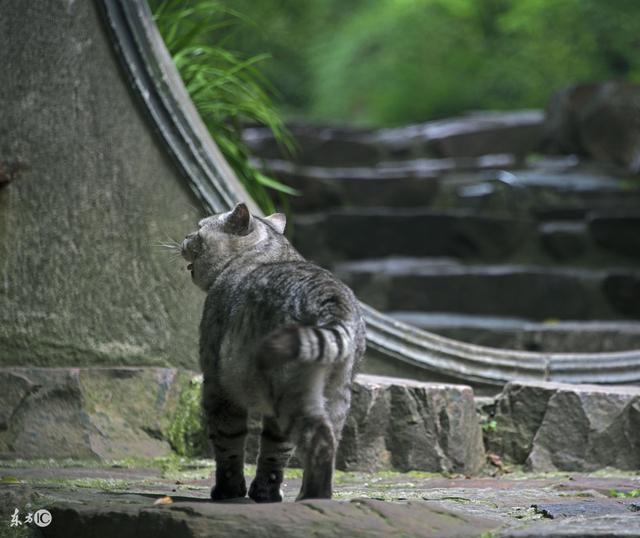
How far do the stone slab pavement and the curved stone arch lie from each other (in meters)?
0.91

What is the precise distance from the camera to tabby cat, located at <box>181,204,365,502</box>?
2.47m

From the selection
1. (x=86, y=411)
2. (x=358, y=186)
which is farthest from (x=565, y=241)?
(x=86, y=411)

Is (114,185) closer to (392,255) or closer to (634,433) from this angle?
(634,433)

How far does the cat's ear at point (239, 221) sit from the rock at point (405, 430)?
3.10 ft

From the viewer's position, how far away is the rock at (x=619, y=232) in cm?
665

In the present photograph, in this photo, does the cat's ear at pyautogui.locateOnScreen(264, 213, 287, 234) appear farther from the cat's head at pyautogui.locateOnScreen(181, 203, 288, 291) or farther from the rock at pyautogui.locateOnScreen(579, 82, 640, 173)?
the rock at pyautogui.locateOnScreen(579, 82, 640, 173)

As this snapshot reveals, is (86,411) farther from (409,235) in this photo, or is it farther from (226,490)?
(409,235)

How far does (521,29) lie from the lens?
1248 cm

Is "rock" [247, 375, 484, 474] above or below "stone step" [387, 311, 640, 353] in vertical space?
below

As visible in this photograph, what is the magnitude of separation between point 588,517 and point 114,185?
2.18 m

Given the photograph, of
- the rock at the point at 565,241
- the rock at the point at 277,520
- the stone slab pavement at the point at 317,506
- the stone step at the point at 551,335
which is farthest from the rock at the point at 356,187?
the rock at the point at 277,520

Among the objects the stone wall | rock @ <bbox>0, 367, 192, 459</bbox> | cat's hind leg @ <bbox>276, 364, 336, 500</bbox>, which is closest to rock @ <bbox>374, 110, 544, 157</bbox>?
the stone wall

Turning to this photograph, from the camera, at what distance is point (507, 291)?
6.20m

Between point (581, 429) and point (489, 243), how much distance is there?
10.0ft
